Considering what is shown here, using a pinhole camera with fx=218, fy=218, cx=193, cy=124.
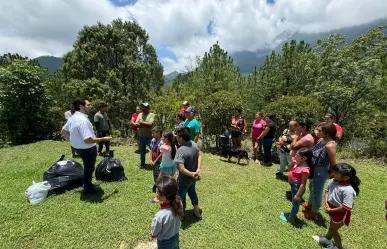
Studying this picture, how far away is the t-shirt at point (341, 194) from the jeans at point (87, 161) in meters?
4.10

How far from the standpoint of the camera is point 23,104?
1062 centimetres

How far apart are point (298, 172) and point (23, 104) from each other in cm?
1237

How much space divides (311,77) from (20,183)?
1577 centimetres

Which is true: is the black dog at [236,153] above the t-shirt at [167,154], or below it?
below

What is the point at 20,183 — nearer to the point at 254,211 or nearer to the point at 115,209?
the point at 115,209

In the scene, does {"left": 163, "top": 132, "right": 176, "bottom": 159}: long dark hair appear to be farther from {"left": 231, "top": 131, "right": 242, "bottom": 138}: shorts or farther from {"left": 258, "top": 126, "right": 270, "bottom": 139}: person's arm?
{"left": 231, "top": 131, "right": 242, "bottom": 138}: shorts

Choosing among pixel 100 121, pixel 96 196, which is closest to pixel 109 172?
pixel 96 196

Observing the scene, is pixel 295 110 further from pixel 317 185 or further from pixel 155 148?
pixel 155 148

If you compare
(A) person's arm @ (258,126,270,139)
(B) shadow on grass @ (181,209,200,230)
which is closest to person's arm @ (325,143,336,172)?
(B) shadow on grass @ (181,209,200,230)

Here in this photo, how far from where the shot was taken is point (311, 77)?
14.4 m

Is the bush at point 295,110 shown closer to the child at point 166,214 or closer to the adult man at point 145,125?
the adult man at point 145,125

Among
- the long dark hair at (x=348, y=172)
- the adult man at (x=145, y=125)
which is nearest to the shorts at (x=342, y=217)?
the long dark hair at (x=348, y=172)

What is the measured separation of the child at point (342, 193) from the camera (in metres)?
2.80

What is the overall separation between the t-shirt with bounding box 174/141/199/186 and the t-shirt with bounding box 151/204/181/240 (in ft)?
3.50
